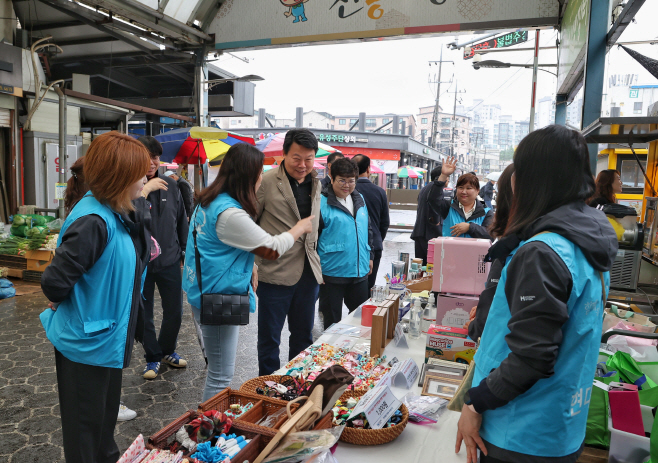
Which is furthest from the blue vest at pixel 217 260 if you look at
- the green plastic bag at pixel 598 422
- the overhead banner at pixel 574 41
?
the overhead banner at pixel 574 41

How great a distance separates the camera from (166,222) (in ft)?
12.5

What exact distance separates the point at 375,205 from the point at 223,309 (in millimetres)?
3058

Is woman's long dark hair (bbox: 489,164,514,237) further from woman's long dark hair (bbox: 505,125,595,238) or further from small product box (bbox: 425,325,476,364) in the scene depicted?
small product box (bbox: 425,325,476,364)

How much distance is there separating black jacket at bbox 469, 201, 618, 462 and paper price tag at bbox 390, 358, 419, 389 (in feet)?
2.56

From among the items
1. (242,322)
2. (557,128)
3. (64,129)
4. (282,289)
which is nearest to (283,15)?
(64,129)

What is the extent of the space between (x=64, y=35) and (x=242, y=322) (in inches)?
400

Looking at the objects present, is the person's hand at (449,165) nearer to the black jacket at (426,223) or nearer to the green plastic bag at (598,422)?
the black jacket at (426,223)

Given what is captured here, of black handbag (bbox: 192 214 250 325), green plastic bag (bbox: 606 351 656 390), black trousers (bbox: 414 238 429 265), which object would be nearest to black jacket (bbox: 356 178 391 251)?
black trousers (bbox: 414 238 429 265)

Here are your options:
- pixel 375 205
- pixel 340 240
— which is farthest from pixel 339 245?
pixel 375 205

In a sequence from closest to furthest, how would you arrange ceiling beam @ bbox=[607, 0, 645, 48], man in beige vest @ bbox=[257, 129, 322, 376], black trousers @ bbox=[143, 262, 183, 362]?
ceiling beam @ bbox=[607, 0, 645, 48]
man in beige vest @ bbox=[257, 129, 322, 376]
black trousers @ bbox=[143, 262, 183, 362]

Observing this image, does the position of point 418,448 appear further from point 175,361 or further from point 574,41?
point 574,41

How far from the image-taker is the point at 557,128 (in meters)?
1.28

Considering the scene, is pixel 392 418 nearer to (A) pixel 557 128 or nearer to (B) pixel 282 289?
(A) pixel 557 128

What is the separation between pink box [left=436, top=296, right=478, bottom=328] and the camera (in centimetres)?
267
